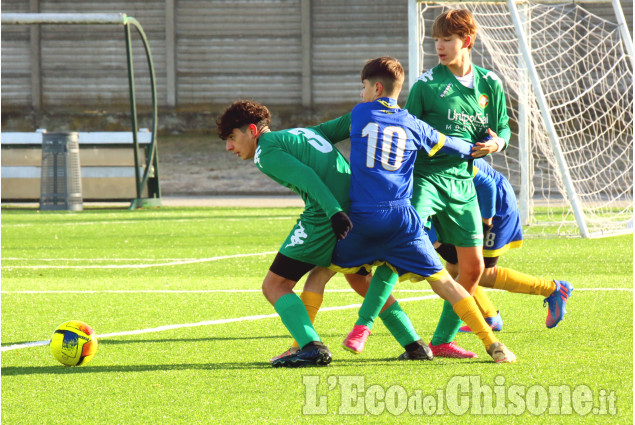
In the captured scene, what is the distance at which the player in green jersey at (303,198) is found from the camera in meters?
4.03

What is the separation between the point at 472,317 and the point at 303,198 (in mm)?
912

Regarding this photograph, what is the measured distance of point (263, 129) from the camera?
4.27 metres

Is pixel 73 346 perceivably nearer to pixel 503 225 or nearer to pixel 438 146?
pixel 438 146

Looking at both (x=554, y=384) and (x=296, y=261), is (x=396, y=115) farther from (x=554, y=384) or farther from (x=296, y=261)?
(x=554, y=384)

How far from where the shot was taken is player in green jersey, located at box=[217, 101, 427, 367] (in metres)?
4.03

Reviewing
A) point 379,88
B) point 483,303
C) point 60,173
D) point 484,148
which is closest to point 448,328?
point 483,303

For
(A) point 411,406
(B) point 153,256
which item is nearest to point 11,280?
(B) point 153,256

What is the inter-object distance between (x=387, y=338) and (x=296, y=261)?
0.93 meters

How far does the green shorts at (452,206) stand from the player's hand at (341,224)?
0.50 metres

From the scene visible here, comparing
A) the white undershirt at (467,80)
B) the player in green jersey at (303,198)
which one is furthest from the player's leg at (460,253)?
the white undershirt at (467,80)

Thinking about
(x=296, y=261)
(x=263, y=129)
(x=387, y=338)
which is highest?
(x=263, y=129)

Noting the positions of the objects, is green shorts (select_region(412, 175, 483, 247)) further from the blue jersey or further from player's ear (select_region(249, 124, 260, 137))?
player's ear (select_region(249, 124, 260, 137))

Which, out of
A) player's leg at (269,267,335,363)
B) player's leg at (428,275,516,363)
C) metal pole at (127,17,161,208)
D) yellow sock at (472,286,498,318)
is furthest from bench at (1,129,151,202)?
player's leg at (428,275,516,363)

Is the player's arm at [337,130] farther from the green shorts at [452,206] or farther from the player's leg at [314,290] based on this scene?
the player's leg at [314,290]
